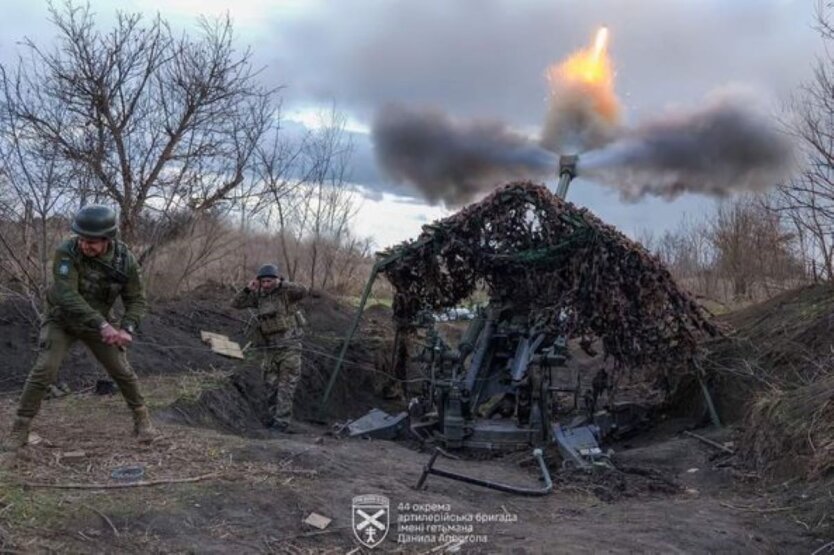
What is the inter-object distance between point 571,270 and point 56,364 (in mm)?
6189

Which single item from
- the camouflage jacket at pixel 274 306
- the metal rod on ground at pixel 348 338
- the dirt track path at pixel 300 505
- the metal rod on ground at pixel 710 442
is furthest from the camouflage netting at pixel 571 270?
the dirt track path at pixel 300 505

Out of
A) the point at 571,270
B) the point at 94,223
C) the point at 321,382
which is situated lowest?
the point at 321,382

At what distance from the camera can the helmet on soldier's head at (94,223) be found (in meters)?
6.50

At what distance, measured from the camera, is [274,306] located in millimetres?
10117

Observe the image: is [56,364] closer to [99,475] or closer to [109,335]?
[109,335]

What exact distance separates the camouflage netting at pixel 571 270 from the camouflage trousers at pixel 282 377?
2042mm

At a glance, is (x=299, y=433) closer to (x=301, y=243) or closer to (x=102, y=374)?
(x=102, y=374)

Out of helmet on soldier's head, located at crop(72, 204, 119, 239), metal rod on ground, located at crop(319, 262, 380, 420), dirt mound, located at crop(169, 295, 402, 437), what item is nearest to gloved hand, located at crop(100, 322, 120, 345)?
helmet on soldier's head, located at crop(72, 204, 119, 239)

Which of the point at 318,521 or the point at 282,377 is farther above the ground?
the point at 282,377

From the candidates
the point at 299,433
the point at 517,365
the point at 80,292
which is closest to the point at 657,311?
the point at 517,365

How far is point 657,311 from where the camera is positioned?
32.9 ft

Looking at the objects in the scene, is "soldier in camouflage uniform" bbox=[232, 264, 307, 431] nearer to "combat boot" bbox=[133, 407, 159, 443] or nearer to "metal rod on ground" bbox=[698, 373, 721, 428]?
"combat boot" bbox=[133, 407, 159, 443]

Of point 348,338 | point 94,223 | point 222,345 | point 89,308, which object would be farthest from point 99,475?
point 222,345

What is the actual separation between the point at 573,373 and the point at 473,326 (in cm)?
531
